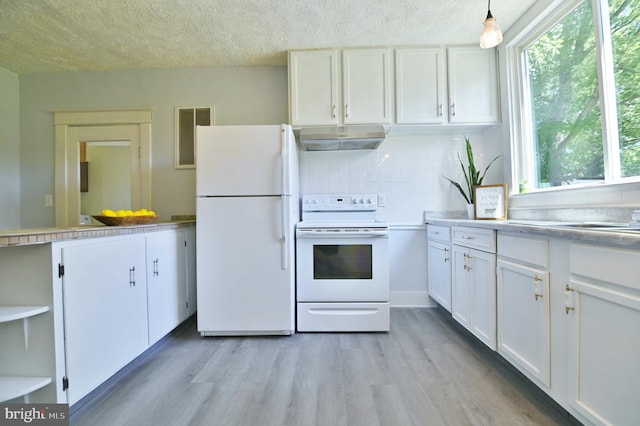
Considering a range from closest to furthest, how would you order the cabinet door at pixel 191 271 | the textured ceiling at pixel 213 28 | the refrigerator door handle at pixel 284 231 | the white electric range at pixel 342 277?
1. the textured ceiling at pixel 213 28
2. the refrigerator door handle at pixel 284 231
3. the white electric range at pixel 342 277
4. the cabinet door at pixel 191 271

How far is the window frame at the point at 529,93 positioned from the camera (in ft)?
5.41

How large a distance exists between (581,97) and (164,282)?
313cm

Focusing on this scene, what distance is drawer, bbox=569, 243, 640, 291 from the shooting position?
37.2 inches

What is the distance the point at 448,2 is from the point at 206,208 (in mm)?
2354

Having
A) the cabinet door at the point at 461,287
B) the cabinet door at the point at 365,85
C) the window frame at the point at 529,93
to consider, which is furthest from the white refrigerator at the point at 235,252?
the window frame at the point at 529,93

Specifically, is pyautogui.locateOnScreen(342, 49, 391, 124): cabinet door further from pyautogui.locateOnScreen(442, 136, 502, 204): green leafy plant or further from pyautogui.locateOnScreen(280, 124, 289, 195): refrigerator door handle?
pyautogui.locateOnScreen(442, 136, 502, 204): green leafy plant

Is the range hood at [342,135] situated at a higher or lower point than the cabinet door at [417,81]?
lower

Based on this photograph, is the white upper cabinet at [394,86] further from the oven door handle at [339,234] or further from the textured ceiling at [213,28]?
the oven door handle at [339,234]

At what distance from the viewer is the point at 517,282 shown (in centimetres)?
154

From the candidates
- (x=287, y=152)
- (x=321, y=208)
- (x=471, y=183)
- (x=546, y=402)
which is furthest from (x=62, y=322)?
(x=471, y=183)

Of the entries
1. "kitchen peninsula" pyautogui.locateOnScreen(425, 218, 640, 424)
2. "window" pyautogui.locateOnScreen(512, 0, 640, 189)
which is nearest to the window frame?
"window" pyautogui.locateOnScreen(512, 0, 640, 189)

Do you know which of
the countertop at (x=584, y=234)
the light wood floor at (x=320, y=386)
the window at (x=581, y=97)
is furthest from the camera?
the window at (x=581, y=97)

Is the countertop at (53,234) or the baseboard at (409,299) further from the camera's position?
the baseboard at (409,299)

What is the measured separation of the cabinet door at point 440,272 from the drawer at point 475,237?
185 millimetres
